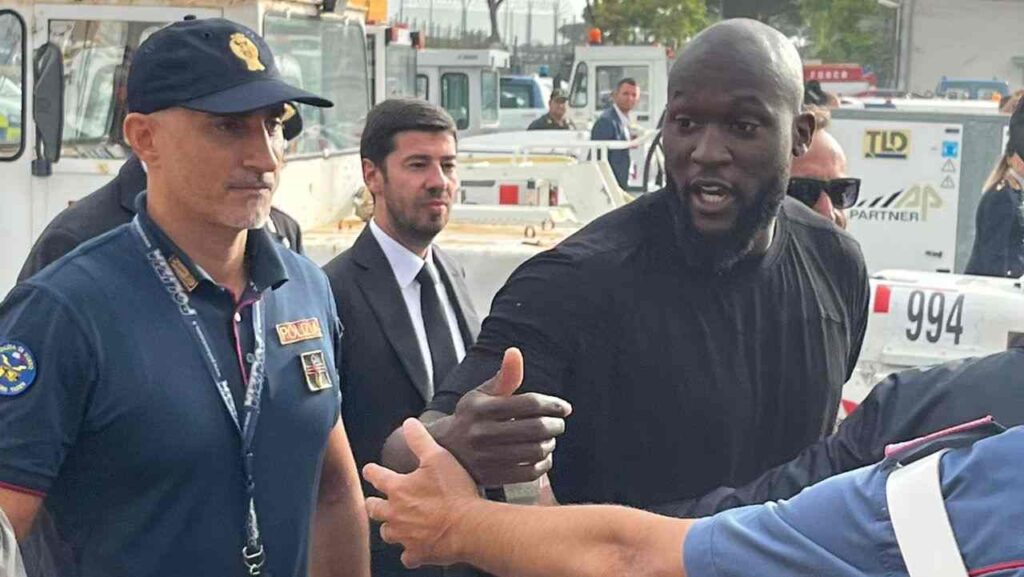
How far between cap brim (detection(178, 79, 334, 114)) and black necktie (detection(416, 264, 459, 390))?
1350 millimetres

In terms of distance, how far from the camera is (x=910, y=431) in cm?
210

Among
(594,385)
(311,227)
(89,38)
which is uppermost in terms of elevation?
(89,38)

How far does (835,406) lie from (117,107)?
222 inches

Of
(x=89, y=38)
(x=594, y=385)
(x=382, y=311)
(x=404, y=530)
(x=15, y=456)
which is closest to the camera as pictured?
(x=404, y=530)

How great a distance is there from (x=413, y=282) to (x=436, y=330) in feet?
0.63

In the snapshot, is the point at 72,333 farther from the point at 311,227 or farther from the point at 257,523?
the point at 311,227

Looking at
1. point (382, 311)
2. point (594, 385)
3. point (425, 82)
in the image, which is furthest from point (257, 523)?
point (425, 82)

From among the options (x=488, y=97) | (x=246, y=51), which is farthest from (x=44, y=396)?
(x=488, y=97)

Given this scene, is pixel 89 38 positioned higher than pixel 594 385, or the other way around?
pixel 89 38

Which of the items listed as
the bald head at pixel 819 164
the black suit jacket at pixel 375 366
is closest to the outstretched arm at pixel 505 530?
the black suit jacket at pixel 375 366

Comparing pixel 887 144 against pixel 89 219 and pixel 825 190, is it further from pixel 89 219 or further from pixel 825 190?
pixel 89 219

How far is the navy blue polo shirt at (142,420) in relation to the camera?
95.6 inches

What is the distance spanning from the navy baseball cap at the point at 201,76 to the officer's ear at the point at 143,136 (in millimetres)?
16

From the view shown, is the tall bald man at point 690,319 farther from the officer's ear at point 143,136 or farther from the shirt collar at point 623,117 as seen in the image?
the shirt collar at point 623,117
